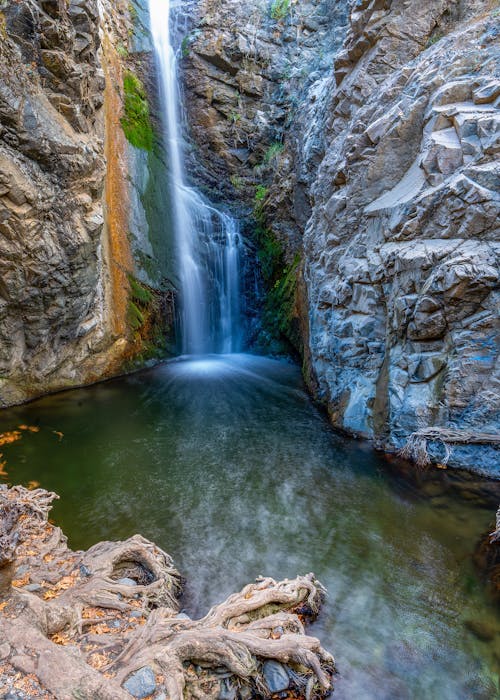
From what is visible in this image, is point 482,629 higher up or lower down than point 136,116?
lower down

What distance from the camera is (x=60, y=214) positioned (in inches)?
414

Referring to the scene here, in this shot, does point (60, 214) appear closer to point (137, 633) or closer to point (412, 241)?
point (412, 241)

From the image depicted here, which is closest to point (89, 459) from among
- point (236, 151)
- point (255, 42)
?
point (236, 151)

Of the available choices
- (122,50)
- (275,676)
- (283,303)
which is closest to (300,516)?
(275,676)

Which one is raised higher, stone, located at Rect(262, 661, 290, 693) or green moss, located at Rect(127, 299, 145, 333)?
green moss, located at Rect(127, 299, 145, 333)

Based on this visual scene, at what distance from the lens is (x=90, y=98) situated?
1152 centimetres

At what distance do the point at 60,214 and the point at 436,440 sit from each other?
10.5 m

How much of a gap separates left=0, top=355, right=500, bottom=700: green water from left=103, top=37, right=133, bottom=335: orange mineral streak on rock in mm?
4496

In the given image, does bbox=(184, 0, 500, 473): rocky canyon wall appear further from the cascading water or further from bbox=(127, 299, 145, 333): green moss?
bbox=(127, 299, 145, 333): green moss

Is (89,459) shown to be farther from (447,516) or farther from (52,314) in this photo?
(447,516)

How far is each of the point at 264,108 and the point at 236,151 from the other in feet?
8.93

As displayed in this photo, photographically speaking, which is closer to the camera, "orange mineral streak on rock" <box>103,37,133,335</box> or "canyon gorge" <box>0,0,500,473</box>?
A: "canyon gorge" <box>0,0,500,473</box>

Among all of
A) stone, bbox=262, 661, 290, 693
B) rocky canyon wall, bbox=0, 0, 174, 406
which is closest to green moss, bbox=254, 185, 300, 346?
rocky canyon wall, bbox=0, 0, 174, 406

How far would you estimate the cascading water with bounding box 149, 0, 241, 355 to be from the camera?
18.1m
